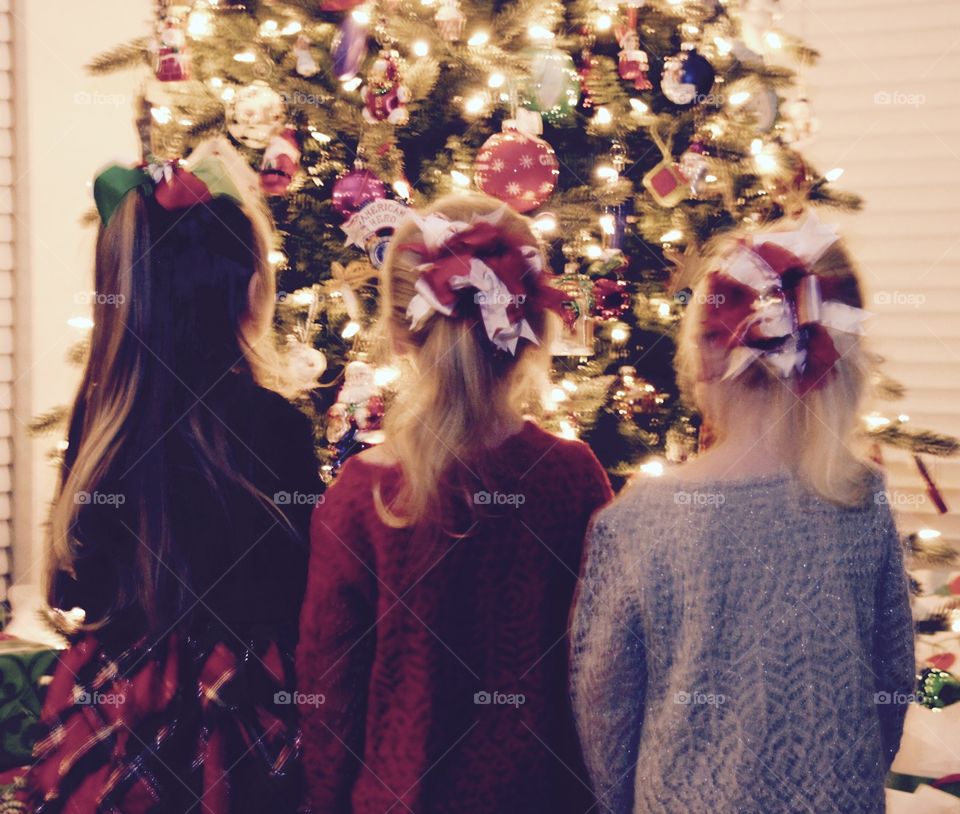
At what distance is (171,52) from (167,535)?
142cm

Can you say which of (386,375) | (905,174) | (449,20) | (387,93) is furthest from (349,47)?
(905,174)

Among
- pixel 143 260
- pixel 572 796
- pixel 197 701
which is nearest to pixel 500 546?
pixel 572 796

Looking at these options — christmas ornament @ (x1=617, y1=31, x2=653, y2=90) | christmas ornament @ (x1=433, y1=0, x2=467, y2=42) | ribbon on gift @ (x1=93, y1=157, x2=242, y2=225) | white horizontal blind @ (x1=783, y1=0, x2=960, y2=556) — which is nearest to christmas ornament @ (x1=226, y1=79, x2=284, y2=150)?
christmas ornament @ (x1=433, y1=0, x2=467, y2=42)

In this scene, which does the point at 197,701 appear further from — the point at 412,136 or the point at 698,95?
the point at 698,95

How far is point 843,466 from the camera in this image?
1286 millimetres

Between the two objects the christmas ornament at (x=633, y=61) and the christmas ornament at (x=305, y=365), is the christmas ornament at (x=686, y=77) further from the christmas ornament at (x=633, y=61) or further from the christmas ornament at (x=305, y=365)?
the christmas ornament at (x=305, y=365)

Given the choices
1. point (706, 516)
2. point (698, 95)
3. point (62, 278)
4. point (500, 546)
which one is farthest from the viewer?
point (62, 278)

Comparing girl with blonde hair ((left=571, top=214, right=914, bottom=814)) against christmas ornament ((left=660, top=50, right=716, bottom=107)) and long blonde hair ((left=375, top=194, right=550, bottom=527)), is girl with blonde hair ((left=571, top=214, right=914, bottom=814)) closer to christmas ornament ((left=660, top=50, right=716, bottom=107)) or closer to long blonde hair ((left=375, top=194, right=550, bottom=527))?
long blonde hair ((left=375, top=194, right=550, bottom=527))

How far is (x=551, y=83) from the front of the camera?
2.10 m

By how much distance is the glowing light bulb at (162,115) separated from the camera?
240 cm

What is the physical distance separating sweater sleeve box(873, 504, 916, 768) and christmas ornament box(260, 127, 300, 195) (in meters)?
1.61

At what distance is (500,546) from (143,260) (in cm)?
74

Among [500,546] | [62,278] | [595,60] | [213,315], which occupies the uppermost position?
[595,60]

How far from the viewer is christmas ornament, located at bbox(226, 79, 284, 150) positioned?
7.16 ft
